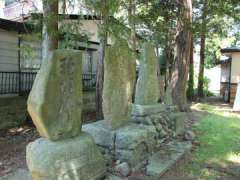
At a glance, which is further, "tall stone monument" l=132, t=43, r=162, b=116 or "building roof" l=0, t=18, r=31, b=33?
"building roof" l=0, t=18, r=31, b=33

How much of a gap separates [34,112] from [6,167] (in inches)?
81.9

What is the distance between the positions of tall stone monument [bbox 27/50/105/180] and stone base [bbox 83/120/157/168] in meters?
0.80

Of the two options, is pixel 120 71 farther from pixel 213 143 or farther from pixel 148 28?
pixel 148 28

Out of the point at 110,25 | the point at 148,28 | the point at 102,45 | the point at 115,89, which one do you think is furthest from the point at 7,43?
the point at 115,89

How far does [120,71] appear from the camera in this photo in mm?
4176

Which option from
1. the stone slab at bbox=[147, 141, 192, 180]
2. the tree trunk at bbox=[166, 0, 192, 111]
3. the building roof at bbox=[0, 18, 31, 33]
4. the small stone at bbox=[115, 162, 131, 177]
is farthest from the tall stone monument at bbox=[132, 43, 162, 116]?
the building roof at bbox=[0, 18, 31, 33]

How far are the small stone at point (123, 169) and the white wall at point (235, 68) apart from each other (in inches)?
443

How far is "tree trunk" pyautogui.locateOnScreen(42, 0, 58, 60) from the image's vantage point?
5.13 meters

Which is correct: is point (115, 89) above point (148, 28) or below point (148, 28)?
below

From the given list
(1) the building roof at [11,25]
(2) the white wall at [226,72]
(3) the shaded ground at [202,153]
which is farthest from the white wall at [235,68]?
(1) the building roof at [11,25]

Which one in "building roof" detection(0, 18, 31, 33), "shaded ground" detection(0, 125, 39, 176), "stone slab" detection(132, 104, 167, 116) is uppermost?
"building roof" detection(0, 18, 31, 33)

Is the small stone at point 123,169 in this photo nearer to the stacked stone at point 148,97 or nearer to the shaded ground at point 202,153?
the shaded ground at point 202,153

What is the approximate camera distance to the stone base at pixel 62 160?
2762mm

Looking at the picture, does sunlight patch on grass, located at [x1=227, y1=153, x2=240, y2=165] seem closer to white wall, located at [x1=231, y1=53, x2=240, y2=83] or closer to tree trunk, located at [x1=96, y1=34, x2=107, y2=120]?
tree trunk, located at [x1=96, y1=34, x2=107, y2=120]
